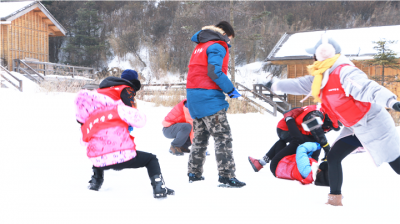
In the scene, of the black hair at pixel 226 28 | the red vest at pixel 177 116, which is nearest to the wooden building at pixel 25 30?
the red vest at pixel 177 116

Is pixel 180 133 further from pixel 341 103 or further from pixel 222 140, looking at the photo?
pixel 341 103

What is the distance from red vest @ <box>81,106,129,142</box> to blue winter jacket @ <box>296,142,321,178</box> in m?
1.70

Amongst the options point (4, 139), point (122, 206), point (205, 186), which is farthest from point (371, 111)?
point (4, 139)

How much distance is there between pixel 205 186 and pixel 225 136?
466 mm

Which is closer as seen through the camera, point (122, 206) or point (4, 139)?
point (122, 206)

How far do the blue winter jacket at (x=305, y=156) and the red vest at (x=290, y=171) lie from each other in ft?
0.17

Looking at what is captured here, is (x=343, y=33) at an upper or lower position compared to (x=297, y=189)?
upper

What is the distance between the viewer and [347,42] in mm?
13859

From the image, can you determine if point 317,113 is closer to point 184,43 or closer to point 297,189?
point 297,189

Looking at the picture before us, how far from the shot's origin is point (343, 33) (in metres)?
15.1

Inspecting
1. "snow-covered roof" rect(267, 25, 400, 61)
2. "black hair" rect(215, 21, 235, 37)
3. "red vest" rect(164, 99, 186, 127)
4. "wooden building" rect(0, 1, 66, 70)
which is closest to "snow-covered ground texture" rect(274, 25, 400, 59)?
"snow-covered roof" rect(267, 25, 400, 61)

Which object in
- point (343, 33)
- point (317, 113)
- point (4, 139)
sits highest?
point (343, 33)

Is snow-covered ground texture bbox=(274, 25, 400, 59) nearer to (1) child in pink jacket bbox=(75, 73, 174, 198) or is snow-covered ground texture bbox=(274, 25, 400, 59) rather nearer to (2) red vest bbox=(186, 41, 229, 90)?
(2) red vest bbox=(186, 41, 229, 90)

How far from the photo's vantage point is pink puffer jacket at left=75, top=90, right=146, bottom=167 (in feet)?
7.67
